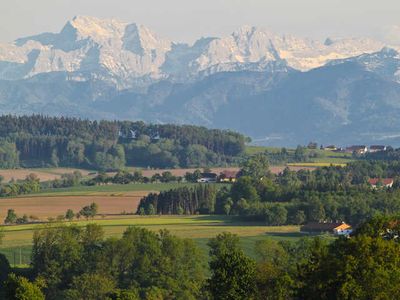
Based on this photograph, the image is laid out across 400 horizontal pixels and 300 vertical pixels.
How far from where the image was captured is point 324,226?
399 feet

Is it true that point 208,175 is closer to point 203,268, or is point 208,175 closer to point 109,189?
point 109,189

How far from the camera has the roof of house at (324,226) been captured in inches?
4719

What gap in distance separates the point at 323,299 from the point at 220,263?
7829 mm

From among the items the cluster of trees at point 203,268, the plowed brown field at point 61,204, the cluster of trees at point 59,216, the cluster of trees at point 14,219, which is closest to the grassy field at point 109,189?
the plowed brown field at point 61,204

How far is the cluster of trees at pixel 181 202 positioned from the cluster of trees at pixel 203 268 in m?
45.8

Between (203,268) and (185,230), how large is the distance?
31.0 meters

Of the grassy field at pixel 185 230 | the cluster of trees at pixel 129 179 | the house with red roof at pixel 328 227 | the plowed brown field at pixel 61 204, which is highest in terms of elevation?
the cluster of trees at pixel 129 179

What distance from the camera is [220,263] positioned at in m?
69.3

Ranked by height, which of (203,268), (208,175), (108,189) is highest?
(208,175)

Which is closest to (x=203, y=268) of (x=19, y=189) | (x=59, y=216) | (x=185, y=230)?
(x=185, y=230)

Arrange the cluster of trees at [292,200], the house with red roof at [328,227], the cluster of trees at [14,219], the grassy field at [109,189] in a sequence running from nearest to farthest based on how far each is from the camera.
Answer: the house with red roof at [328,227]
the cluster of trees at [292,200]
the cluster of trees at [14,219]
the grassy field at [109,189]

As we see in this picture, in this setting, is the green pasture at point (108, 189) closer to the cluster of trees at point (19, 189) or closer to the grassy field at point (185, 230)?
the cluster of trees at point (19, 189)

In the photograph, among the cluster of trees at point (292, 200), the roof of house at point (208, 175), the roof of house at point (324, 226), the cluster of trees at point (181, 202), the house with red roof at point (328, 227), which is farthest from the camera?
the roof of house at point (208, 175)

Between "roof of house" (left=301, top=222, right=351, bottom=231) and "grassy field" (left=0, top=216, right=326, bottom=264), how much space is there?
1.08 m
